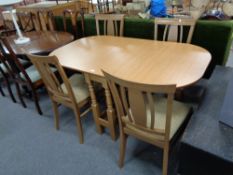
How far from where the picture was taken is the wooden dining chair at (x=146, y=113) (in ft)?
3.53

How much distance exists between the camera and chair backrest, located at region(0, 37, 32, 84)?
200 cm

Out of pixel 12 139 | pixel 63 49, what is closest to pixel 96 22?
pixel 63 49

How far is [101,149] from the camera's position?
6.02 ft

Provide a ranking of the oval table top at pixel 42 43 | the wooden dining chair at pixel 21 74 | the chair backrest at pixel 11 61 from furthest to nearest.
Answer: the oval table top at pixel 42 43, the wooden dining chair at pixel 21 74, the chair backrest at pixel 11 61

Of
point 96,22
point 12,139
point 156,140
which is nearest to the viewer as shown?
point 156,140

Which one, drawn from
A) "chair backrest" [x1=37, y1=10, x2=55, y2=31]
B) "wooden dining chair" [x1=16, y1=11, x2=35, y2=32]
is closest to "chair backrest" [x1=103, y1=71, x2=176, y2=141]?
"chair backrest" [x1=37, y1=10, x2=55, y2=31]

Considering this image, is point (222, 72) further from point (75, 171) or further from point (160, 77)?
point (75, 171)


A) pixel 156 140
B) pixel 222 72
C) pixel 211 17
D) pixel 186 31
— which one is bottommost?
pixel 156 140

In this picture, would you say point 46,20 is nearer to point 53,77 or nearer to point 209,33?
point 53,77

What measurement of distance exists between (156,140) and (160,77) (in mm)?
449

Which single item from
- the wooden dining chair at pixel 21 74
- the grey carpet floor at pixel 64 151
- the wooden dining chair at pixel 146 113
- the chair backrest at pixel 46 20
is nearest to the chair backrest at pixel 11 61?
the wooden dining chair at pixel 21 74

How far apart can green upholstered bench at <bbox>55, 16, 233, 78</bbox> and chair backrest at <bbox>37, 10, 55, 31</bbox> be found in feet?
4.40

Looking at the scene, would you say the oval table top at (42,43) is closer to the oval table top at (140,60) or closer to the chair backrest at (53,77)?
the oval table top at (140,60)

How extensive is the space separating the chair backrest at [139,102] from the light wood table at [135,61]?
204mm
